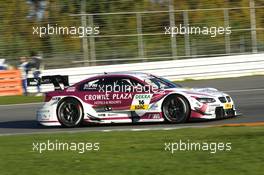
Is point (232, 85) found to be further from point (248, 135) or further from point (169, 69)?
point (248, 135)

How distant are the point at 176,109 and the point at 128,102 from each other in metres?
1.09

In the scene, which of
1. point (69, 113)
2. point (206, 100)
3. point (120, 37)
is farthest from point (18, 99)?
point (206, 100)

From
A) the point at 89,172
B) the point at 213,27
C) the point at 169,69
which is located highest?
the point at 213,27

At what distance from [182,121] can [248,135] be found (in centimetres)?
313

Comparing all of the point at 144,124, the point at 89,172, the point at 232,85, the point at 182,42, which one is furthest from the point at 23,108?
the point at 89,172

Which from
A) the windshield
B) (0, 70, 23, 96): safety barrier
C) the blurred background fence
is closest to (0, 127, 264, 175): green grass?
the windshield

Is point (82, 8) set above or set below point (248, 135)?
above

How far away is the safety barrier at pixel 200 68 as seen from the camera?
80.9ft

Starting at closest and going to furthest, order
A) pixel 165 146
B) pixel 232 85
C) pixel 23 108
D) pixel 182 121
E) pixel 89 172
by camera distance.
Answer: pixel 89 172
pixel 165 146
pixel 182 121
pixel 23 108
pixel 232 85

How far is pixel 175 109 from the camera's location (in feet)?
44.4

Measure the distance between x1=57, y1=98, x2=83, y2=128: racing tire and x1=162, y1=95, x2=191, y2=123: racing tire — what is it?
196cm

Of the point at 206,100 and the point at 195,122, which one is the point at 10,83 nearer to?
the point at 195,122

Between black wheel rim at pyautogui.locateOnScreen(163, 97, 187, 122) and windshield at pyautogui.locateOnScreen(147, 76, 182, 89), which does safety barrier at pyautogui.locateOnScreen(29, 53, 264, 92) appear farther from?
black wheel rim at pyautogui.locateOnScreen(163, 97, 187, 122)

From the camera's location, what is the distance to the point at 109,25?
25734 millimetres
